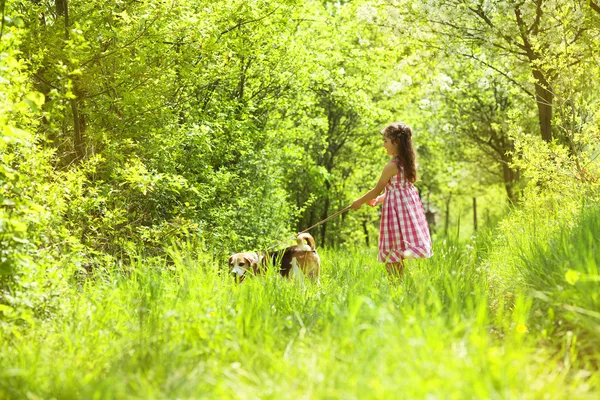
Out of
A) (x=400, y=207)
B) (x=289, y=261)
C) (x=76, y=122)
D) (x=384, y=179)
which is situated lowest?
(x=289, y=261)

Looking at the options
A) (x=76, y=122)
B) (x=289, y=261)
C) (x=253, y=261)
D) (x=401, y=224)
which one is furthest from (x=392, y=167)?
(x=76, y=122)

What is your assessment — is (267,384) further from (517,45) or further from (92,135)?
(517,45)

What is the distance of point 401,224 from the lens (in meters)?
6.78

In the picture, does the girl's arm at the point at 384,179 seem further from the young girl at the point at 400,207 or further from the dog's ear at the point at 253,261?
the dog's ear at the point at 253,261

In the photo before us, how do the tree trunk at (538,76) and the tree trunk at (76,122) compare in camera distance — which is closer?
the tree trunk at (76,122)

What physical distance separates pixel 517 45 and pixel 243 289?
8085mm

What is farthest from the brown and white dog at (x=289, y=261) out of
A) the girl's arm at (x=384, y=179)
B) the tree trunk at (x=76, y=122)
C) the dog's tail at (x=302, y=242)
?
Answer: the tree trunk at (x=76, y=122)

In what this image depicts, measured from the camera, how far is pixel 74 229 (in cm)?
666

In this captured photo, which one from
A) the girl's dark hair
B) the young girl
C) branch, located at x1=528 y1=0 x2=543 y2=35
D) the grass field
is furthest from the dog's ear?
branch, located at x1=528 y1=0 x2=543 y2=35

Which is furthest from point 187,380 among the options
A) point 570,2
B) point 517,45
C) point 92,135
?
point 517,45

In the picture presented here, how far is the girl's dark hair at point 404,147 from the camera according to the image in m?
6.84

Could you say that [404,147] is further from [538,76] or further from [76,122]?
[538,76]

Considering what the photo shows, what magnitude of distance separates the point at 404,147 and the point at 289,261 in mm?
1840

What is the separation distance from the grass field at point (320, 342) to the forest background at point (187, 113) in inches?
20.1
